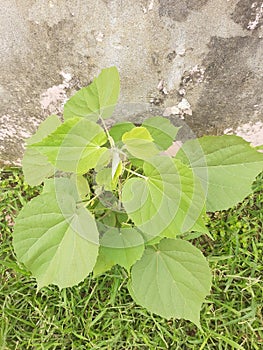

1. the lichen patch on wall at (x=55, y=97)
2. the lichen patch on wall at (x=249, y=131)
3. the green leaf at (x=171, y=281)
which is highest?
the lichen patch on wall at (x=55, y=97)

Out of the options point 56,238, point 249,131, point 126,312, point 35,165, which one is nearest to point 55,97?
point 35,165

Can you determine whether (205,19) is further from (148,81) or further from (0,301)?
(0,301)

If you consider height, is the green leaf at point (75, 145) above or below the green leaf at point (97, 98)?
below

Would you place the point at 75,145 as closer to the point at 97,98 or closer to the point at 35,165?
the point at 97,98

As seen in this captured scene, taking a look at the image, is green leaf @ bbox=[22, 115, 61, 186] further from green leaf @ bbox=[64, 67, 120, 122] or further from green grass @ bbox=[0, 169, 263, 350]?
green grass @ bbox=[0, 169, 263, 350]

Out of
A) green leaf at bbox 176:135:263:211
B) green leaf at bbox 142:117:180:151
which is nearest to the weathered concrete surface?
green leaf at bbox 142:117:180:151

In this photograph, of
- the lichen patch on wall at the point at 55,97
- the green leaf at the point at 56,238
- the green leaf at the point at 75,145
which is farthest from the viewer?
the lichen patch on wall at the point at 55,97

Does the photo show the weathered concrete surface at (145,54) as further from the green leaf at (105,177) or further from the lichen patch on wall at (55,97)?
the green leaf at (105,177)

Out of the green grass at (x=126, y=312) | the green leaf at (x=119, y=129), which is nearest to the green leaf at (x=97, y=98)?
the green leaf at (x=119, y=129)

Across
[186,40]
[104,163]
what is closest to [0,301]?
[104,163]
